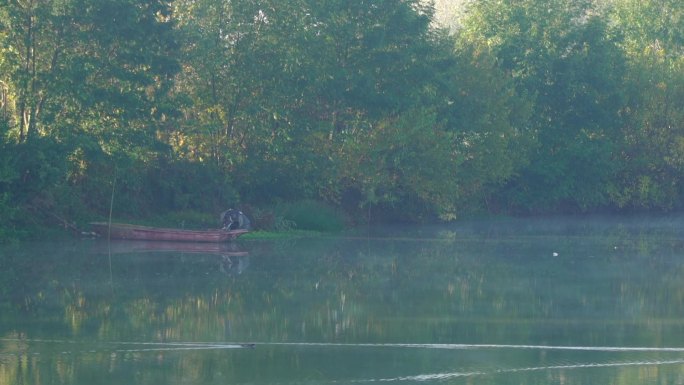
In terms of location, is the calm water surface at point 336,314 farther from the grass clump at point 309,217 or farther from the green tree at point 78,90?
the grass clump at point 309,217

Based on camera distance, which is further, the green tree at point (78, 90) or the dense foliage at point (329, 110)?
the dense foliage at point (329, 110)

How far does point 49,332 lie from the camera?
17109 mm

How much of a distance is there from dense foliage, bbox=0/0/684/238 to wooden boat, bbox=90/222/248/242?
1640mm

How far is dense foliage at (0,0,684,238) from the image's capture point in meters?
34.4

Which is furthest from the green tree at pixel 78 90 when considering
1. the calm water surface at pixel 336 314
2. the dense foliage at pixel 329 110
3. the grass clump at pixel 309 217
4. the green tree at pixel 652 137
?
the green tree at pixel 652 137

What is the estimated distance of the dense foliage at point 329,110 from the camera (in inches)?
1355

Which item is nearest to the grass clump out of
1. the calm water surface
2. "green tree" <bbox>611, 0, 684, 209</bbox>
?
the calm water surface

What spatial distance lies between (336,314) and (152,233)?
1485 centimetres

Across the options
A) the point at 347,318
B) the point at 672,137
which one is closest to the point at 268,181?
the point at 347,318

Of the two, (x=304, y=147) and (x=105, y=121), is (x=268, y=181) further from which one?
(x=105, y=121)

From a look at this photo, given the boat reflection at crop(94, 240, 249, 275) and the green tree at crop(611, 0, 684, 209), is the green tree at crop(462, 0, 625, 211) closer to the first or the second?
the green tree at crop(611, 0, 684, 209)

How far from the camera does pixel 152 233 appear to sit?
3353 centimetres

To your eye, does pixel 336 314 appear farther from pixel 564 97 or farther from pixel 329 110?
pixel 564 97

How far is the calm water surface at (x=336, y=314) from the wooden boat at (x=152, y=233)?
803 mm
